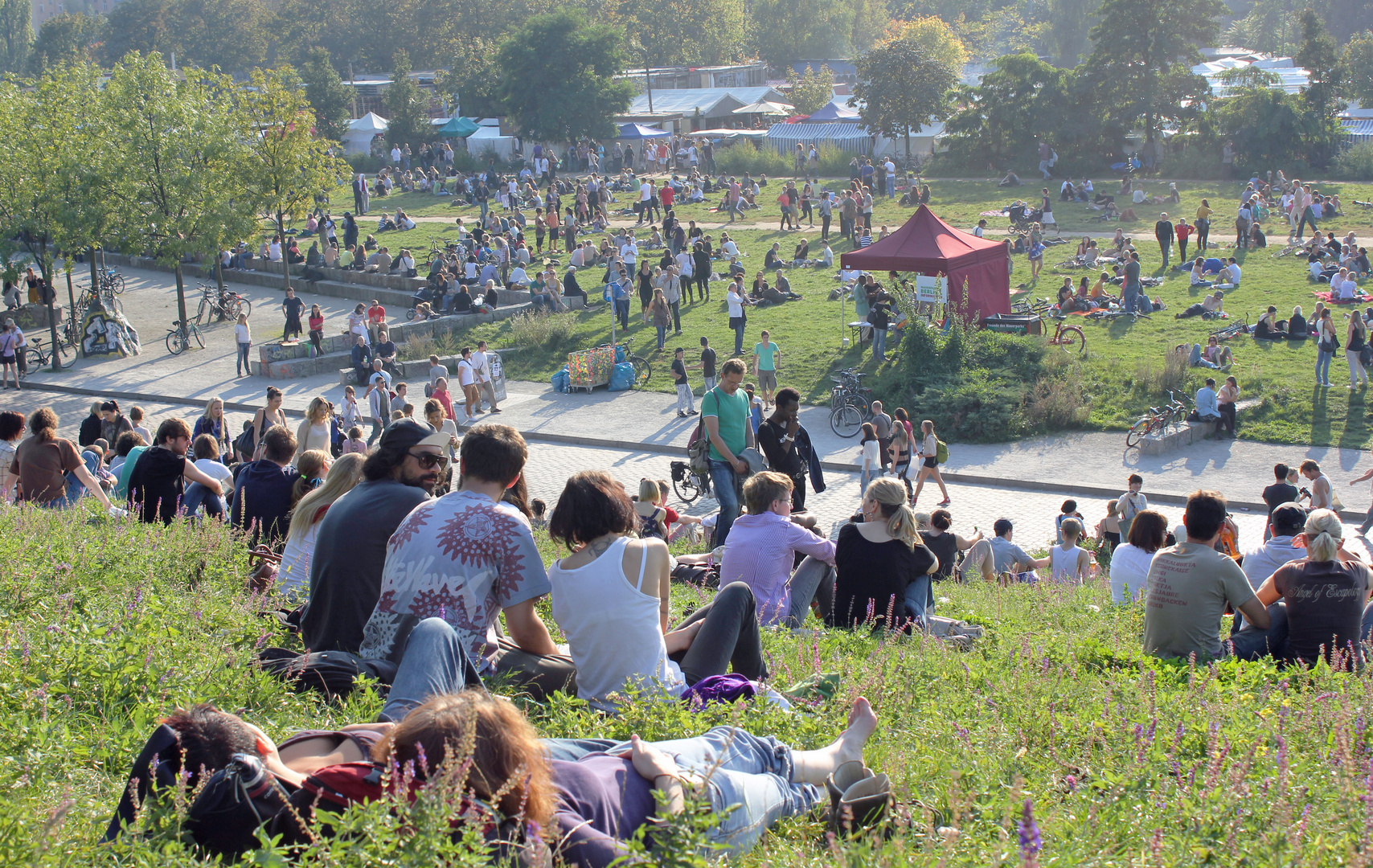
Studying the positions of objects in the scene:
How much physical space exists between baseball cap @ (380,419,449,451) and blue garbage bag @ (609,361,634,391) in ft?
56.4

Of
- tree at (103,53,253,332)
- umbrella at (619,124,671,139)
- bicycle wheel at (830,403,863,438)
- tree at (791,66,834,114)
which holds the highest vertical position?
tree at (791,66,834,114)

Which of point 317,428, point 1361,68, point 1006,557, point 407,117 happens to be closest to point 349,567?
point 317,428

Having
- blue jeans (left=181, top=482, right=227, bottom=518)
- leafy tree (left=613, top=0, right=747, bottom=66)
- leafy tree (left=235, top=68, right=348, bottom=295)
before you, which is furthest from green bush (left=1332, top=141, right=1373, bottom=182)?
leafy tree (left=613, top=0, right=747, bottom=66)

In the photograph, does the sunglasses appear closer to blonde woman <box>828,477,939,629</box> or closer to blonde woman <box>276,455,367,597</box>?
blonde woman <box>276,455,367,597</box>

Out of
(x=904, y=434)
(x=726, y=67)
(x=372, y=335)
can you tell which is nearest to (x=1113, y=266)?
(x=904, y=434)

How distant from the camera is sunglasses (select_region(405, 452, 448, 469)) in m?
4.90

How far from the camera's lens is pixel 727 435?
9.93 m

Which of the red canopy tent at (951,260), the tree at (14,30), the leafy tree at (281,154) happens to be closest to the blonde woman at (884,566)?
the red canopy tent at (951,260)

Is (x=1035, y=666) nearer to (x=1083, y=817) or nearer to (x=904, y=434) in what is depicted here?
(x=1083, y=817)

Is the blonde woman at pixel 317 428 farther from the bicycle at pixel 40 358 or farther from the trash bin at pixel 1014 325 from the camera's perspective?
the bicycle at pixel 40 358

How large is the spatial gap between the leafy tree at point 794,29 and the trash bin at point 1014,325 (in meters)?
81.7

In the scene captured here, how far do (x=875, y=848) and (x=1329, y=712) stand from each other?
2.10 m

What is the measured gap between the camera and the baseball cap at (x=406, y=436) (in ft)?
16.0

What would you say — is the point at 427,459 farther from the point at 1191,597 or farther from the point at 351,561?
the point at 1191,597
